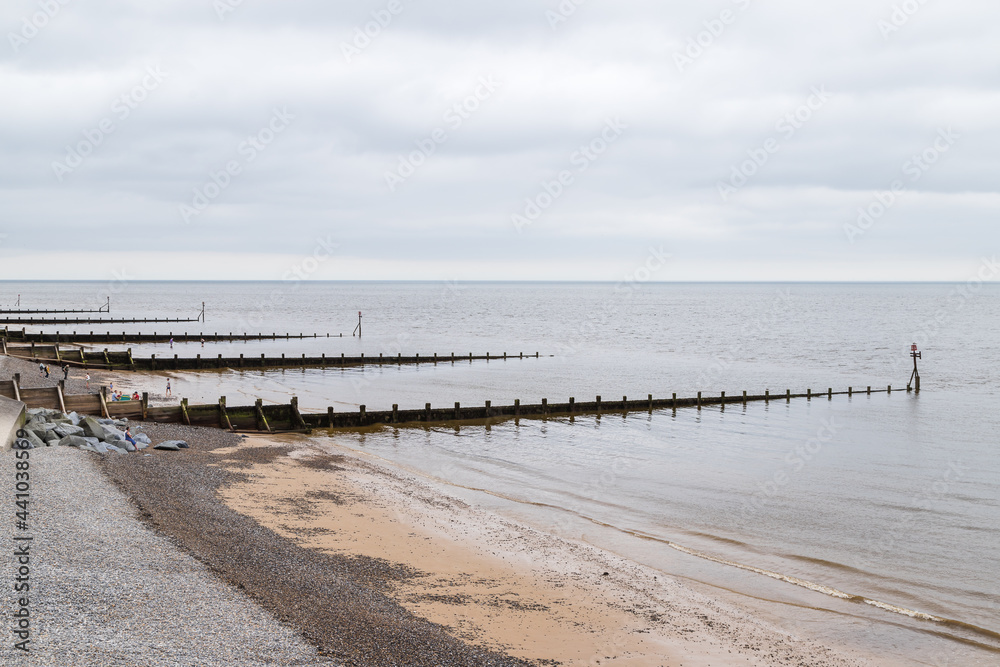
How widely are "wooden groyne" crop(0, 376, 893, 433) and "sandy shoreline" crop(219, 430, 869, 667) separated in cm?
874

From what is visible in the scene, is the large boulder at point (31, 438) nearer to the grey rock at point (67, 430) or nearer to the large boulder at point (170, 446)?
the grey rock at point (67, 430)

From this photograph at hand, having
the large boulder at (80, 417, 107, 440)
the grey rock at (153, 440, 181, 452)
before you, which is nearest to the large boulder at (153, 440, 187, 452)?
the grey rock at (153, 440, 181, 452)

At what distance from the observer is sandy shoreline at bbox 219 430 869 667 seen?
Result: 1370 cm

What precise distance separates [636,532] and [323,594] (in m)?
11.5

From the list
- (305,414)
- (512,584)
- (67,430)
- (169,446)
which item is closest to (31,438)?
(67,430)

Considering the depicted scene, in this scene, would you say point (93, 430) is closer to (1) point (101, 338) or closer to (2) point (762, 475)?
(2) point (762, 475)

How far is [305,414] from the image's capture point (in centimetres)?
3762

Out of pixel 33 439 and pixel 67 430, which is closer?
pixel 33 439

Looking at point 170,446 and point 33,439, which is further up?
point 33,439

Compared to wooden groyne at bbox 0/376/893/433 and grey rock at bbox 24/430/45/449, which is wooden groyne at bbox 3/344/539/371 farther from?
grey rock at bbox 24/430/45/449

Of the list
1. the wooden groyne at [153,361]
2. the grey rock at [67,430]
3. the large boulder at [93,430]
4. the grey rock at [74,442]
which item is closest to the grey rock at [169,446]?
the large boulder at [93,430]

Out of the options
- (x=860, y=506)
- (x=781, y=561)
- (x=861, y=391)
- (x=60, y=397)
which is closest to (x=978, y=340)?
(x=861, y=391)

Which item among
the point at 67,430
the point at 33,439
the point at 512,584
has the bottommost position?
the point at 512,584

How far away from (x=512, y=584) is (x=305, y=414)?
77.0 ft
